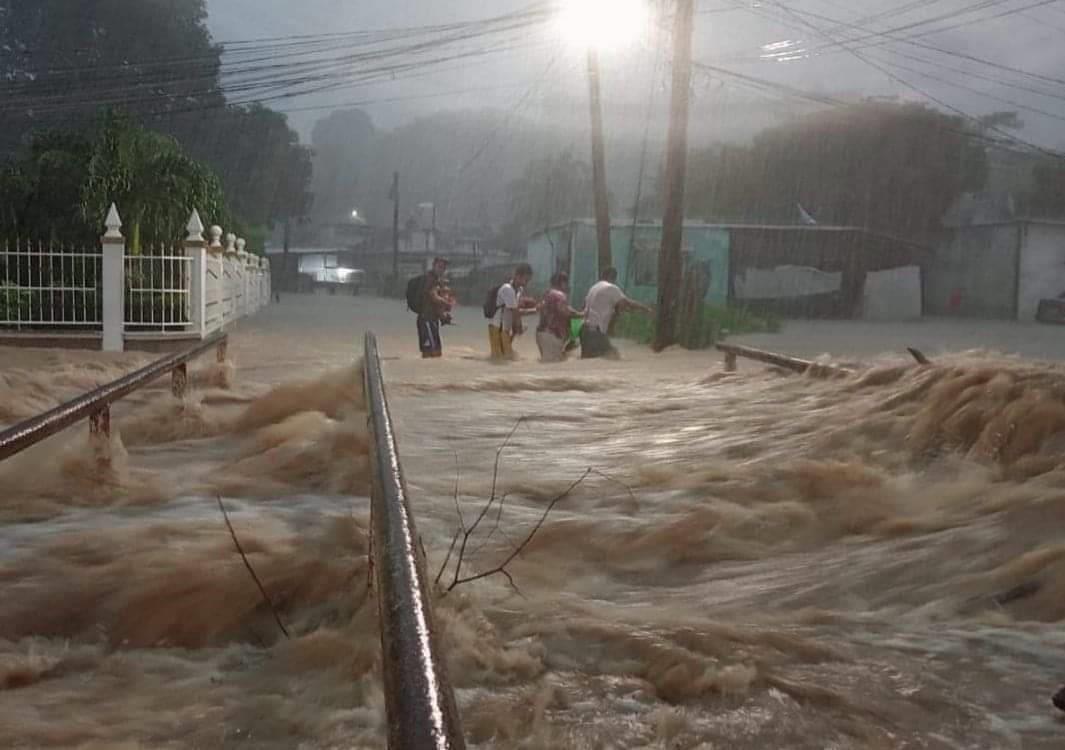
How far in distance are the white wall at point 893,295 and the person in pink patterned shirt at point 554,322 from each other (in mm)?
24603

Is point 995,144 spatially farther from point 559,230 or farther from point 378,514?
point 378,514

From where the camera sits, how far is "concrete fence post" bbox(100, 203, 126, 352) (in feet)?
50.2

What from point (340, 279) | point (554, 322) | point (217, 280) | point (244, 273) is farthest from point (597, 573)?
point (340, 279)

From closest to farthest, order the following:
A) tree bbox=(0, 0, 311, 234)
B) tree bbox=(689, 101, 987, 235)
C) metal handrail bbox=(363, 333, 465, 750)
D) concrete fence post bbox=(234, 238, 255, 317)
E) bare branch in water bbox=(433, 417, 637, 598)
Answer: metal handrail bbox=(363, 333, 465, 750) → bare branch in water bbox=(433, 417, 637, 598) → concrete fence post bbox=(234, 238, 255, 317) → tree bbox=(0, 0, 311, 234) → tree bbox=(689, 101, 987, 235)

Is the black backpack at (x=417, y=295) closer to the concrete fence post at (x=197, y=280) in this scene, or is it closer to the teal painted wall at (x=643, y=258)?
the concrete fence post at (x=197, y=280)

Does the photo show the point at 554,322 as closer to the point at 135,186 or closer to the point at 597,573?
the point at 597,573

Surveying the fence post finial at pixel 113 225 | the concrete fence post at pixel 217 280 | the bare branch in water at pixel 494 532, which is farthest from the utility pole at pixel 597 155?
the bare branch in water at pixel 494 532

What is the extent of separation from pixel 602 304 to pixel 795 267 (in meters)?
24.2

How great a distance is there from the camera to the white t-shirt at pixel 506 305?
1399cm

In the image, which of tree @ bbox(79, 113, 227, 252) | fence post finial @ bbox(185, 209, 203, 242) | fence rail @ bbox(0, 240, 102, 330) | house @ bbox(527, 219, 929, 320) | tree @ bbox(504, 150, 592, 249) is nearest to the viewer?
fence rail @ bbox(0, 240, 102, 330)

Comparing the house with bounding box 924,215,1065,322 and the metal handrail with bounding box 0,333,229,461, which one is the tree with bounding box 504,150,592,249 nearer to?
the house with bounding box 924,215,1065,322

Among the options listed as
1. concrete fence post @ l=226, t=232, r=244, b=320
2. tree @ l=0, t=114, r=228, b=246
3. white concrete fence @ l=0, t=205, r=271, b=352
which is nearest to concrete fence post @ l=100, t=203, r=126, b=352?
white concrete fence @ l=0, t=205, r=271, b=352

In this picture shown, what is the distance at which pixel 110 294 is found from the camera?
604 inches

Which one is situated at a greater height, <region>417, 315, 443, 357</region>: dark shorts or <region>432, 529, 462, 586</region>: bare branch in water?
<region>417, 315, 443, 357</region>: dark shorts
